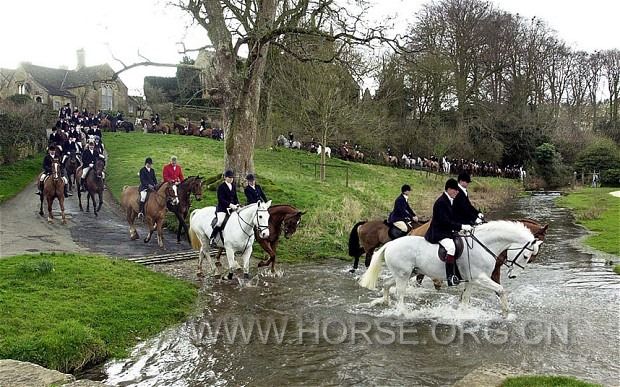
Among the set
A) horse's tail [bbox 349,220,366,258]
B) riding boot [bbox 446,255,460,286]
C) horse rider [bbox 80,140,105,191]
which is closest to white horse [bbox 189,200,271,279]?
horse's tail [bbox 349,220,366,258]

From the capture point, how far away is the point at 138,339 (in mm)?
8117

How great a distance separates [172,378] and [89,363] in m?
1.32

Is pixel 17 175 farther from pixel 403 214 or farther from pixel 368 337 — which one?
pixel 368 337

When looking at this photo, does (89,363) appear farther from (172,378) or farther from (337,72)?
(337,72)

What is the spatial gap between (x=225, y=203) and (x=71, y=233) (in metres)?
6.16

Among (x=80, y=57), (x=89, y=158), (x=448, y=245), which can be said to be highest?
(x=80, y=57)

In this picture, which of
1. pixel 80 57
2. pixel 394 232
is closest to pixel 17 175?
pixel 394 232

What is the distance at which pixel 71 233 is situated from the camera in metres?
15.2

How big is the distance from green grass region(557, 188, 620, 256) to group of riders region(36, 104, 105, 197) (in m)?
17.3

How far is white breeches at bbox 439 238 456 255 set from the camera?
884 centimetres

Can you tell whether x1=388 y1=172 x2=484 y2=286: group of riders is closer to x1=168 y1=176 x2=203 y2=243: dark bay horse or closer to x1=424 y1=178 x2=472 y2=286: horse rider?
x1=424 y1=178 x2=472 y2=286: horse rider

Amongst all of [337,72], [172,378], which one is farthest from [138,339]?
[337,72]

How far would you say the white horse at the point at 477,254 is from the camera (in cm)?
887

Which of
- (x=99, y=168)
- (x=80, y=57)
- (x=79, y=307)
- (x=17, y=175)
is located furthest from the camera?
(x=80, y=57)
